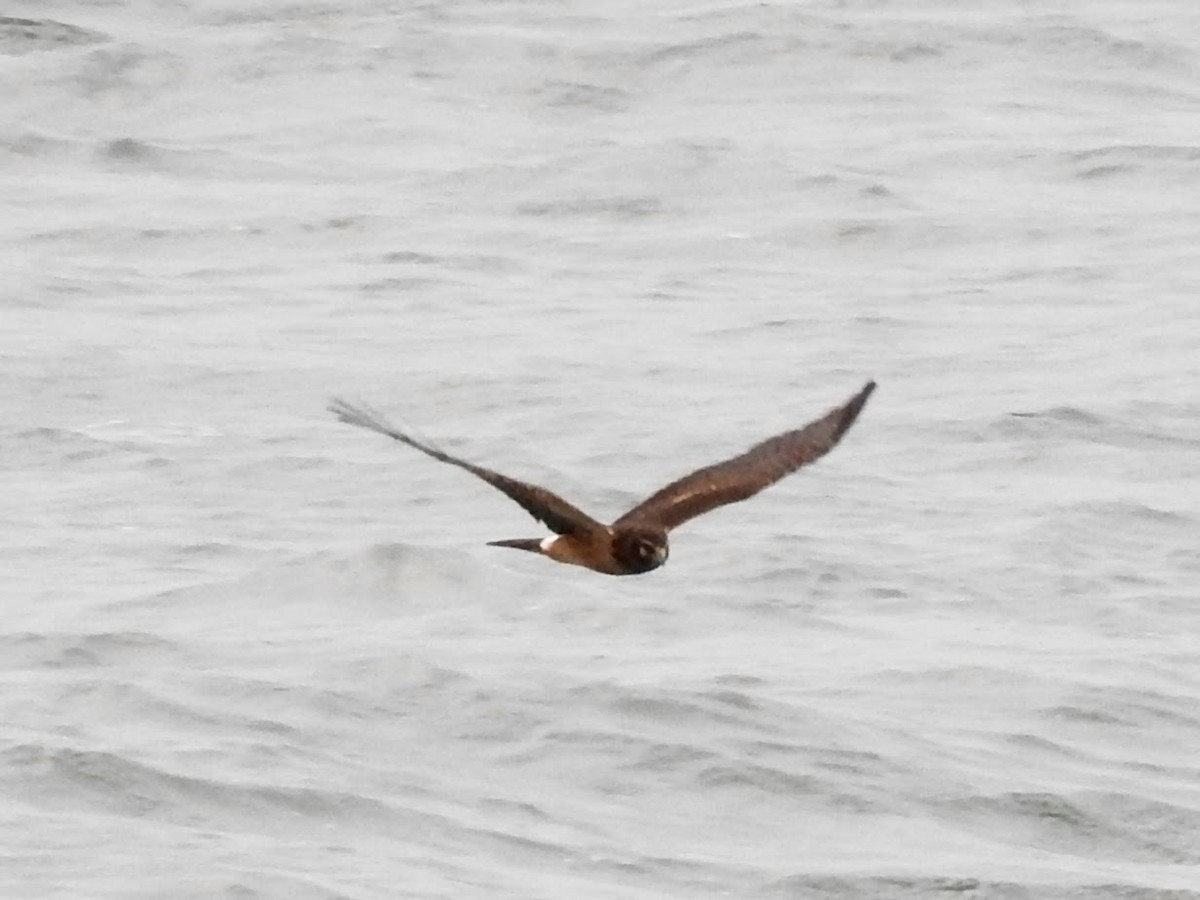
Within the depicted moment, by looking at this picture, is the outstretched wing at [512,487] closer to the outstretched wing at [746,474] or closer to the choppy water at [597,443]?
the outstretched wing at [746,474]

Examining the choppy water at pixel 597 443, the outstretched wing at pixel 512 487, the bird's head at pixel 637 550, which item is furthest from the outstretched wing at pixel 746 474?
the choppy water at pixel 597 443

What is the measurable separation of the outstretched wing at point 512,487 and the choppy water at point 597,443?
70.0 inches

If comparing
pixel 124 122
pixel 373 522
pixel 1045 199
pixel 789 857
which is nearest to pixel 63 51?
pixel 124 122

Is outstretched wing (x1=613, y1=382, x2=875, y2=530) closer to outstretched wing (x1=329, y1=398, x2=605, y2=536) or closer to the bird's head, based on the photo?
the bird's head

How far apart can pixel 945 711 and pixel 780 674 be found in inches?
25.4

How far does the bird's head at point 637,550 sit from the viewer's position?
32.9 feet

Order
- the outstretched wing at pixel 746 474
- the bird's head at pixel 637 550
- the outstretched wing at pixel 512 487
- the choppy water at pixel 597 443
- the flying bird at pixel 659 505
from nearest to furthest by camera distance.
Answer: the outstretched wing at pixel 512 487 < the flying bird at pixel 659 505 < the bird's head at pixel 637 550 < the outstretched wing at pixel 746 474 < the choppy water at pixel 597 443

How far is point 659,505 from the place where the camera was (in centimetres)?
1072

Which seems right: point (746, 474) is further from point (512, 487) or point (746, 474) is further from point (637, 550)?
point (512, 487)

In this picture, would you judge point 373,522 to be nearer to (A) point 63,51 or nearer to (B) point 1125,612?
(B) point 1125,612

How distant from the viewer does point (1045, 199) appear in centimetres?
2178

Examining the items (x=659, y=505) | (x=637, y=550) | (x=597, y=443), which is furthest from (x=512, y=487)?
(x=597, y=443)

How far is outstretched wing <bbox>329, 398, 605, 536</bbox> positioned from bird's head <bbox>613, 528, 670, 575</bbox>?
0.25ft

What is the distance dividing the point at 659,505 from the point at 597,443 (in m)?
6.21
